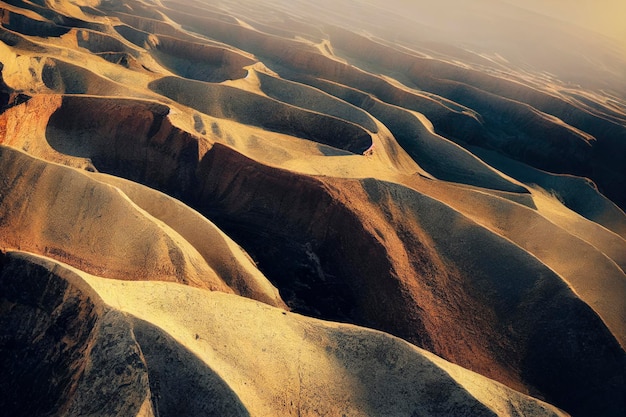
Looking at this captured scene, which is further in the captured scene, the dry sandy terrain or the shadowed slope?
the dry sandy terrain

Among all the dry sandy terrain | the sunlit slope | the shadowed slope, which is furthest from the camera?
the dry sandy terrain

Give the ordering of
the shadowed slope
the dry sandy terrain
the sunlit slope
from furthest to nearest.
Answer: the dry sandy terrain, the sunlit slope, the shadowed slope

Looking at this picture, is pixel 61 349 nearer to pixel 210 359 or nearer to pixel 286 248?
pixel 210 359

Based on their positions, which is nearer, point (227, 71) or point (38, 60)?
point (38, 60)

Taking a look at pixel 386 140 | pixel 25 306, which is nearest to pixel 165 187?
pixel 25 306

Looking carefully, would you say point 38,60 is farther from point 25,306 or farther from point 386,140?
point 386,140

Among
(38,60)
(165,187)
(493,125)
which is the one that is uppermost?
(493,125)

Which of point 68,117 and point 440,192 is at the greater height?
point 440,192

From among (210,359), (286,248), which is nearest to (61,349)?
(210,359)
